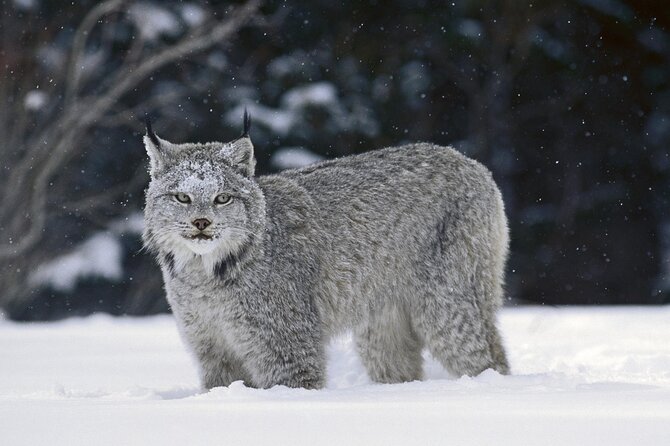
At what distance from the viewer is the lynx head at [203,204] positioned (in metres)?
4.86

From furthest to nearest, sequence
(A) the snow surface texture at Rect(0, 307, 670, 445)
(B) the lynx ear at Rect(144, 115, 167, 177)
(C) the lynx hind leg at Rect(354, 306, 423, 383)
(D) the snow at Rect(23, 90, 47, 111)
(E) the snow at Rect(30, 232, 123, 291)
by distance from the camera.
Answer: (E) the snow at Rect(30, 232, 123, 291), (D) the snow at Rect(23, 90, 47, 111), (C) the lynx hind leg at Rect(354, 306, 423, 383), (B) the lynx ear at Rect(144, 115, 167, 177), (A) the snow surface texture at Rect(0, 307, 670, 445)

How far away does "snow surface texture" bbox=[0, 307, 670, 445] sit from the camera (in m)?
3.32

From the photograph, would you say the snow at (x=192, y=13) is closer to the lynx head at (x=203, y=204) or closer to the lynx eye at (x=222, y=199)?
the lynx head at (x=203, y=204)

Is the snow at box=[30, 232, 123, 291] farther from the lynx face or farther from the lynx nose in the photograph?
the lynx nose

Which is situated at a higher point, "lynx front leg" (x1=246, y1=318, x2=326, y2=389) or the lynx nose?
the lynx nose

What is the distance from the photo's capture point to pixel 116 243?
1355 cm

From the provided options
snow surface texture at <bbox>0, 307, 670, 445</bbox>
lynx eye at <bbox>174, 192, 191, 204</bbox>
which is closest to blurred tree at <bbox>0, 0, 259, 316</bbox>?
snow surface texture at <bbox>0, 307, 670, 445</bbox>

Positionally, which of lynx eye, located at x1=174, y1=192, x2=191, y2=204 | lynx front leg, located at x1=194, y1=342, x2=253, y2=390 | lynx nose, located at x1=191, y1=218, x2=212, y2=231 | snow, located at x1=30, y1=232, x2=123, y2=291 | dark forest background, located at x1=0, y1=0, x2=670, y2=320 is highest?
lynx eye, located at x1=174, y1=192, x2=191, y2=204

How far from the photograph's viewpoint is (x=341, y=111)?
45.5 ft

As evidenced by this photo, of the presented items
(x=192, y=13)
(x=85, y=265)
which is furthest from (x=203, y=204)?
(x=192, y=13)

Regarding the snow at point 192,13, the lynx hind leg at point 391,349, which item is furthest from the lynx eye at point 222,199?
the snow at point 192,13

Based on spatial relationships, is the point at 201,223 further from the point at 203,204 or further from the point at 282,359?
the point at 282,359

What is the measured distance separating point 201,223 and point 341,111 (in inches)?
363

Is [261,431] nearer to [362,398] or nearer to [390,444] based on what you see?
[390,444]
